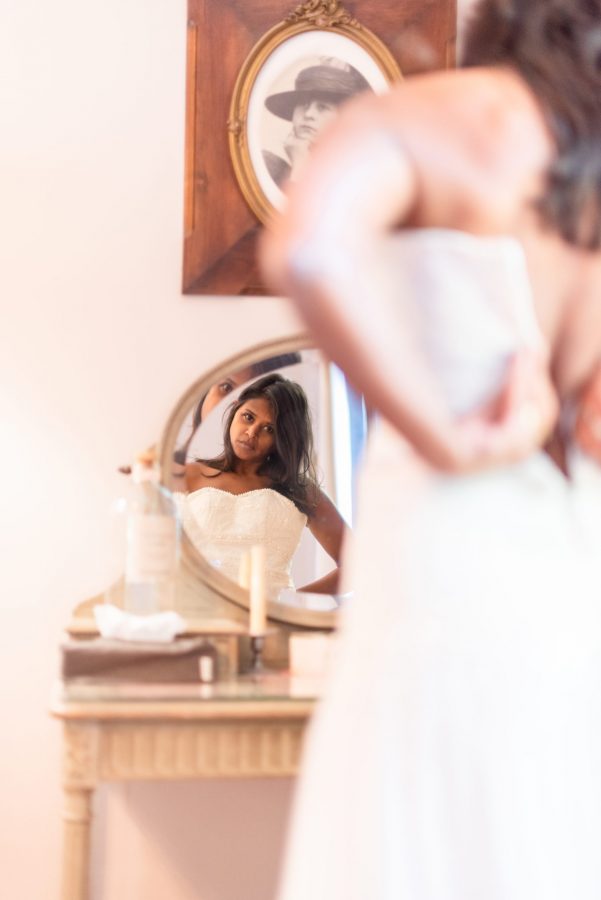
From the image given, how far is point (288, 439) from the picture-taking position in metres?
1.87

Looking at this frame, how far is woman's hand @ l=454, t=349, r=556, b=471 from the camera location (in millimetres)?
712

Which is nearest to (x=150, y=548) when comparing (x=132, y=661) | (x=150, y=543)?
(x=150, y=543)

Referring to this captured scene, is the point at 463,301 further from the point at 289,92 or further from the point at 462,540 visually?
the point at 289,92

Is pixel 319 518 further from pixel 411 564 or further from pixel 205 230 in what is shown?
pixel 411 564

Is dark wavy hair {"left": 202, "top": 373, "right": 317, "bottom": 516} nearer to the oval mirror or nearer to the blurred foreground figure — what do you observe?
the oval mirror

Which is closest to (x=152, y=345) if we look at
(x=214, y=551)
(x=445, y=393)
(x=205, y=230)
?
(x=205, y=230)

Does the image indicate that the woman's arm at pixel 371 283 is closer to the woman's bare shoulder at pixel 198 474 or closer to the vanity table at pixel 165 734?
the vanity table at pixel 165 734

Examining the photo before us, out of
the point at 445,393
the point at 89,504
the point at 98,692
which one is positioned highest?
the point at 445,393

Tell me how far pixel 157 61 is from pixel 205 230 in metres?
0.30

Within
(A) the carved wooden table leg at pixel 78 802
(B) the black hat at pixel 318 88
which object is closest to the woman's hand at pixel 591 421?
(A) the carved wooden table leg at pixel 78 802

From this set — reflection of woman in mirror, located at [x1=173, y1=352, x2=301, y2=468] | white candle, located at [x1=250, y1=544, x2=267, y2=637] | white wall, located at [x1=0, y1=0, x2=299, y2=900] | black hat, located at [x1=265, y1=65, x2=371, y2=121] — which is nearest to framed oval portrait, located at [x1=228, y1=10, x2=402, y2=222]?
black hat, located at [x1=265, y1=65, x2=371, y2=121]

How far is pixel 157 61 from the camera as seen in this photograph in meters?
1.89

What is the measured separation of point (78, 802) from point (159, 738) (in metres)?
0.14

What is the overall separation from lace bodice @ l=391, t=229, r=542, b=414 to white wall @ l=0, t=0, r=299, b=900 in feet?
3.81
